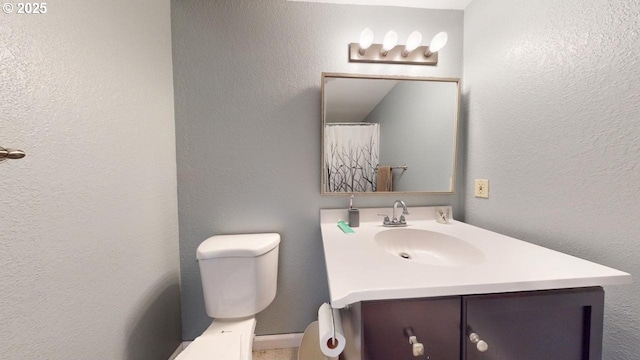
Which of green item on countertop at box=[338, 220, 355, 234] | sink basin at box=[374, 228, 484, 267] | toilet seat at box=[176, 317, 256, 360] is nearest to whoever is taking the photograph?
toilet seat at box=[176, 317, 256, 360]

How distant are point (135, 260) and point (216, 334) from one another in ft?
1.61

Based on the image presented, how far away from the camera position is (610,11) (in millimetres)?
617

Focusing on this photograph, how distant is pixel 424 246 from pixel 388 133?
0.64 m

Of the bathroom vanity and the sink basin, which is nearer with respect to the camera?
the bathroom vanity

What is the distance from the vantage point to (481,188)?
1092mm

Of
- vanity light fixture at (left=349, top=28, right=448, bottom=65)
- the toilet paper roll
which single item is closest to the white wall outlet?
vanity light fixture at (left=349, top=28, right=448, bottom=65)

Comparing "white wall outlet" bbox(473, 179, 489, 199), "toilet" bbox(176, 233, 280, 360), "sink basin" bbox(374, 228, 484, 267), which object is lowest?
"toilet" bbox(176, 233, 280, 360)

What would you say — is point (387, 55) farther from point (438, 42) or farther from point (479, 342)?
point (479, 342)

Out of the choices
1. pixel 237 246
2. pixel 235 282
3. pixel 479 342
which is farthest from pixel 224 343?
pixel 479 342

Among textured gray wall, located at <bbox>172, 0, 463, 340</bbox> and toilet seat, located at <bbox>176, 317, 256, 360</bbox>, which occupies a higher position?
textured gray wall, located at <bbox>172, 0, 463, 340</bbox>

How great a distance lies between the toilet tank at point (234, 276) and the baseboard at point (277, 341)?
346mm

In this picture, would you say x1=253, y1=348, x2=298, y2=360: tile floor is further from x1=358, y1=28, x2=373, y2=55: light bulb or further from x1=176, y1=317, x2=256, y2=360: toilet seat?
x1=358, y1=28, x2=373, y2=55: light bulb

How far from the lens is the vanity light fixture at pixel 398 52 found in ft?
3.64

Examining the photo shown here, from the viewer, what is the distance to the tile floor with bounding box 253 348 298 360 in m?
1.14
